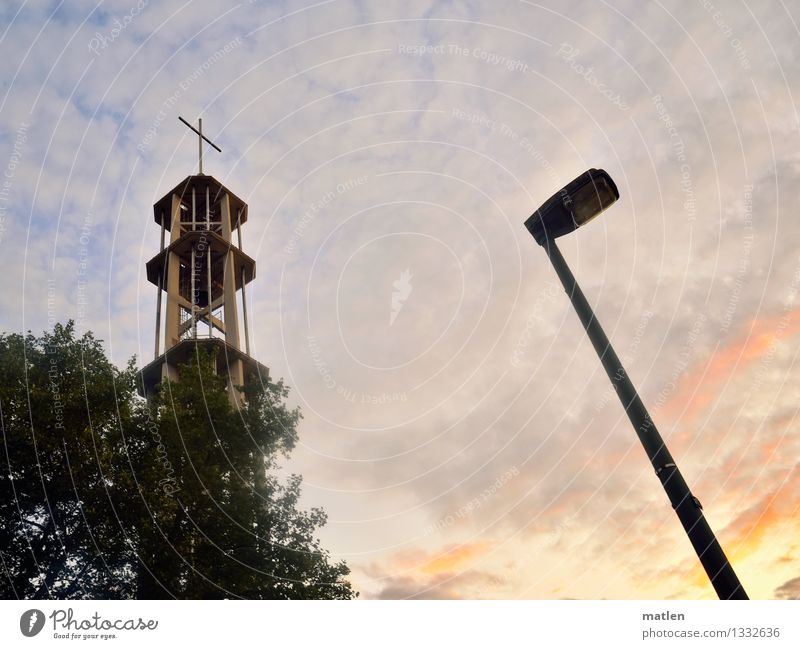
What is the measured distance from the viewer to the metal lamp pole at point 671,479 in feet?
12.4

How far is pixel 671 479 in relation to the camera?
156 inches

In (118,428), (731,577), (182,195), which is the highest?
(182,195)

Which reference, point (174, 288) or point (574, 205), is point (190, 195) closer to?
point (174, 288)

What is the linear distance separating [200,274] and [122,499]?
1090 inches

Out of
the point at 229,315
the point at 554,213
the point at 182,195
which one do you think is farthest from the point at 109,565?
the point at 182,195

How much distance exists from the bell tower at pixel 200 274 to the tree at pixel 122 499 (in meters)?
14.3

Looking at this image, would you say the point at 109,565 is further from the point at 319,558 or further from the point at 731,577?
the point at 731,577

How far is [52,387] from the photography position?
17.7 m

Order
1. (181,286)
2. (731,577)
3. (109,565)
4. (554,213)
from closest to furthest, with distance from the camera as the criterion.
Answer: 1. (731,577)
2. (554,213)
3. (109,565)
4. (181,286)

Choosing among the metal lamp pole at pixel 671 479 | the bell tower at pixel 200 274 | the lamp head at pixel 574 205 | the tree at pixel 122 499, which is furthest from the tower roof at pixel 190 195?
the metal lamp pole at pixel 671 479

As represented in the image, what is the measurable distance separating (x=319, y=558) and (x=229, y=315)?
69.5ft

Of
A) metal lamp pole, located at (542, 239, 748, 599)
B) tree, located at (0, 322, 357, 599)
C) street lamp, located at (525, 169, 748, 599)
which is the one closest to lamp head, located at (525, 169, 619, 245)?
street lamp, located at (525, 169, 748, 599)

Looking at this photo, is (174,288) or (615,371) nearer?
(615,371)

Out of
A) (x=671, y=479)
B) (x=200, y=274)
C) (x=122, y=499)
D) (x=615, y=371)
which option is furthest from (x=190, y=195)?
(x=671, y=479)
